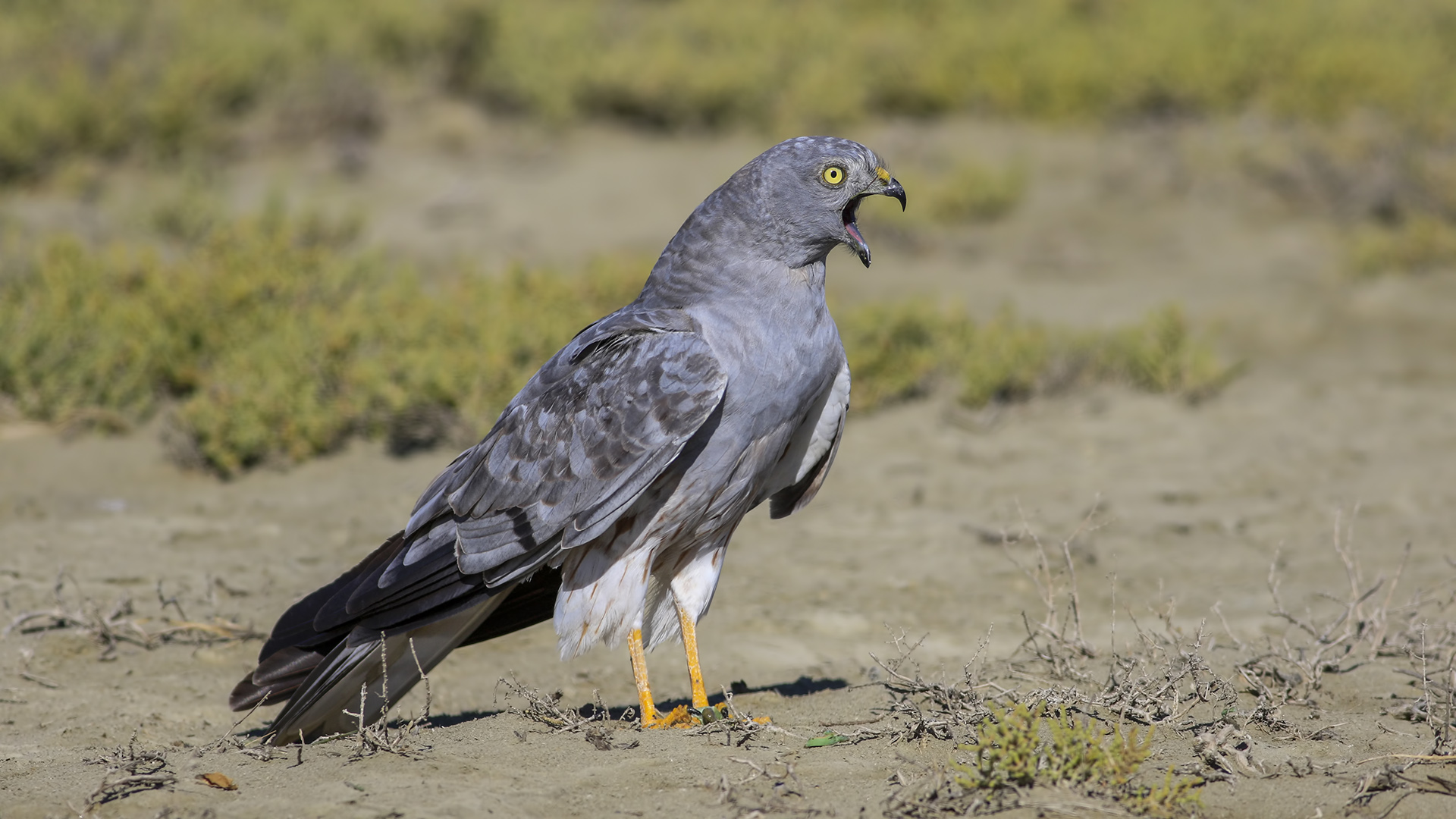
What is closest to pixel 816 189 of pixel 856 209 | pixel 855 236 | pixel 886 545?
pixel 855 236

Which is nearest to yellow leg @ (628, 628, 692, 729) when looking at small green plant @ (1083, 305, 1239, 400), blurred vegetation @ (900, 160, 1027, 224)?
small green plant @ (1083, 305, 1239, 400)

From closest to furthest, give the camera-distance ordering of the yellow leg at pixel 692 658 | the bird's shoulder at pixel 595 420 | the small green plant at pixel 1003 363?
the bird's shoulder at pixel 595 420 < the yellow leg at pixel 692 658 < the small green plant at pixel 1003 363

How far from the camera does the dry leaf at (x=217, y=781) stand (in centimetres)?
327

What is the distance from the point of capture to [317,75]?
11.8 meters

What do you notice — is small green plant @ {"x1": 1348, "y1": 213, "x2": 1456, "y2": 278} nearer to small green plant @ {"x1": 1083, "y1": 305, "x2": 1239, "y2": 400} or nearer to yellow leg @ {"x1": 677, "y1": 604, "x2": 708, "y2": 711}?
small green plant @ {"x1": 1083, "y1": 305, "x2": 1239, "y2": 400}

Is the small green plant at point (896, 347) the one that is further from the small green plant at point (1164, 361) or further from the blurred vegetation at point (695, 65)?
the blurred vegetation at point (695, 65)

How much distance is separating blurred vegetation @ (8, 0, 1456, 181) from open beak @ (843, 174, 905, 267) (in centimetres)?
797

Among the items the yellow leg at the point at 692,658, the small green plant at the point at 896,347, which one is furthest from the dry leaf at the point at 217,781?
the small green plant at the point at 896,347

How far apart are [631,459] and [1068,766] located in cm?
139

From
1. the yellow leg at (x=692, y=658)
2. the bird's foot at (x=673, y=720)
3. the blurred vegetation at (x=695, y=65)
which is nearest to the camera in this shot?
the bird's foot at (x=673, y=720)

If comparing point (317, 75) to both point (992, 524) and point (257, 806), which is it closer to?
point (992, 524)

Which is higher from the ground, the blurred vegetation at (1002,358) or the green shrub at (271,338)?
the green shrub at (271,338)

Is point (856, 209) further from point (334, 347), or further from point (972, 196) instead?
point (972, 196)

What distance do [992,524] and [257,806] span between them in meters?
3.83
